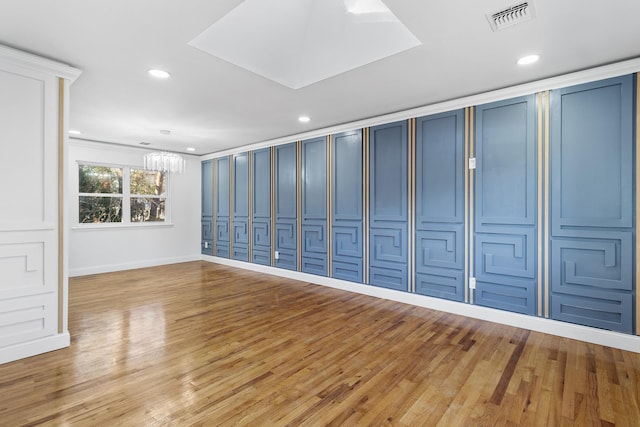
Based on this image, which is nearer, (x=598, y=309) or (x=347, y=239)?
(x=598, y=309)

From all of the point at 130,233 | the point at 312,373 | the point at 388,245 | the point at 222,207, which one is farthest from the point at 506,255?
the point at 130,233

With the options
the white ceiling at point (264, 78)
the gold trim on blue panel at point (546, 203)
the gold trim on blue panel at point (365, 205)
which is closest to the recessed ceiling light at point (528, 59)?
the white ceiling at point (264, 78)

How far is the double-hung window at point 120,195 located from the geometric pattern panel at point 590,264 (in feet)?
22.6

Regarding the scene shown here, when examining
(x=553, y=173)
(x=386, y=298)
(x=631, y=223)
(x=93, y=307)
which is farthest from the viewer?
(x=386, y=298)

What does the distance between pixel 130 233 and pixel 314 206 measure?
3893mm

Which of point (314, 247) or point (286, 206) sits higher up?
point (286, 206)

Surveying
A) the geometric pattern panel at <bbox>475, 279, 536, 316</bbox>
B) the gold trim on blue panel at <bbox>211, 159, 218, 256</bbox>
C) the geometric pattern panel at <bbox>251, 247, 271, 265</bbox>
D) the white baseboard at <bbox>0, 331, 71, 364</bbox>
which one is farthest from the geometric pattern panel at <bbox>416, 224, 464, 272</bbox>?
the gold trim on blue panel at <bbox>211, 159, 218, 256</bbox>

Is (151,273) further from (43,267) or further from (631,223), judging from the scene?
(631,223)

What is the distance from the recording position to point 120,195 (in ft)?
20.2

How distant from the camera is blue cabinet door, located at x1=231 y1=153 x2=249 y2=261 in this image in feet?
20.4

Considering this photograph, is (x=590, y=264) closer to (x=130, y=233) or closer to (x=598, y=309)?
(x=598, y=309)

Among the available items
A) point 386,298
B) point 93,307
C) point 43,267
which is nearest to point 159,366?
point 43,267

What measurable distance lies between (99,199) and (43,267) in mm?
3909

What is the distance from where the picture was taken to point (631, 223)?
2.65 meters
